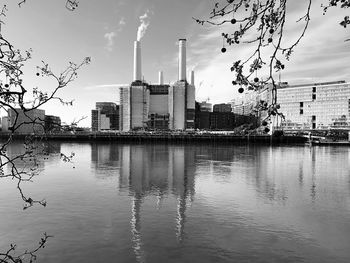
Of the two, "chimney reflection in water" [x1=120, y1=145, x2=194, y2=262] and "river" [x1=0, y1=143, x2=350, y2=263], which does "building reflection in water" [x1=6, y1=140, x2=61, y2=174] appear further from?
"chimney reflection in water" [x1=120, y1=145, x2=194, y2=262]

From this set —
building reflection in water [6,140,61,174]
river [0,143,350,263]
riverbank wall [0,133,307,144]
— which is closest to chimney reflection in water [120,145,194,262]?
river [0,143,350,263]

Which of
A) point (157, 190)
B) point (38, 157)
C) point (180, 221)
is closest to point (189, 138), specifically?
point (38, 157)

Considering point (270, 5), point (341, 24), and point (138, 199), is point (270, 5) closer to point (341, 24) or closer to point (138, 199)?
point (341, 24)

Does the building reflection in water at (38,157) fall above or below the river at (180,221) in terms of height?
above

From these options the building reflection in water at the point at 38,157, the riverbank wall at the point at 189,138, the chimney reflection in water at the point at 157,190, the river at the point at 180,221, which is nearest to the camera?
the building reflection in water at the point at 38,157

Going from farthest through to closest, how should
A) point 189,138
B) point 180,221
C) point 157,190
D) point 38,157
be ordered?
point 189,138 → point 38,157 → point 157,190 → point 180,221

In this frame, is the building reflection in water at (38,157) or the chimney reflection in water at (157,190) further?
the chimney reflection in water at (157,190)

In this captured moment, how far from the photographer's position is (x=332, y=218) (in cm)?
2316

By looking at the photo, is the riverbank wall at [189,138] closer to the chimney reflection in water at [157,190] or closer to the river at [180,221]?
the chimney reflection in water at [157,190]

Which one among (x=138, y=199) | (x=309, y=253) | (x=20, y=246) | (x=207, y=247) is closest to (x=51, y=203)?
(x=138, y=199)

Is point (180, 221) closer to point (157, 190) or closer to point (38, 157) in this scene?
point (157, 190)

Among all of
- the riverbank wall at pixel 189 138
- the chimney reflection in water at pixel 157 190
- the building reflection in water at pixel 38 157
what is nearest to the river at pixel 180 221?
the chimney reflection in water at pixel 157 190

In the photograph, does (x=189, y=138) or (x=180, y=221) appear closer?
(x=180, y=221)

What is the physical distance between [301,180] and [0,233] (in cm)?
3649
